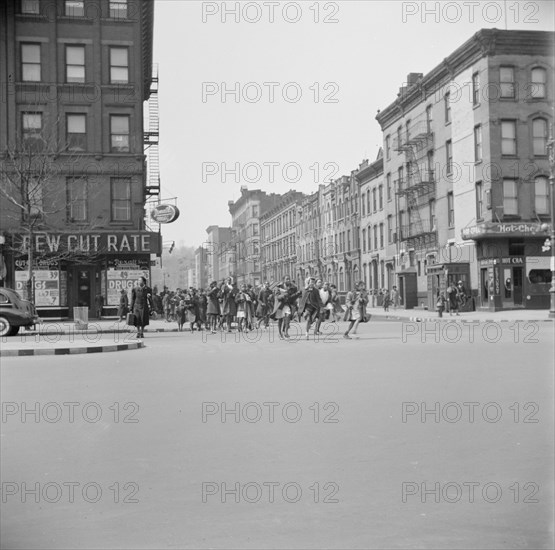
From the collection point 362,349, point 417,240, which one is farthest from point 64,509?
point 362,349

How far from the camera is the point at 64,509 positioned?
432 cm

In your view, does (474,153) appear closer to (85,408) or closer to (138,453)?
(138,453)

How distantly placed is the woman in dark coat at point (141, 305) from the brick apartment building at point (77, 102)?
9914 millimetres

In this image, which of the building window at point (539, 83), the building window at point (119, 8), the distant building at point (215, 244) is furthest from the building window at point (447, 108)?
the building window at point (119, 8)

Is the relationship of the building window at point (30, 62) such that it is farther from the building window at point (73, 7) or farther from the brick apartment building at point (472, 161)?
the brick apartment building at point (472, 161)

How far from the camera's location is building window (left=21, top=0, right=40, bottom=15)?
2623 mm

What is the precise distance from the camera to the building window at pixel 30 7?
8.61 ft

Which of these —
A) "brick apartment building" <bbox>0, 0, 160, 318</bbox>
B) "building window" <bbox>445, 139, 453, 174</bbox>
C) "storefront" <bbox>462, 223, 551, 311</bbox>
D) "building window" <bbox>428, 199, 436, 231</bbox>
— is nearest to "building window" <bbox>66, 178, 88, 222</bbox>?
"brick apartment building" <bbox>0, 0, 160, 318</bbox>

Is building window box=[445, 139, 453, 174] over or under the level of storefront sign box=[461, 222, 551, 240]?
over

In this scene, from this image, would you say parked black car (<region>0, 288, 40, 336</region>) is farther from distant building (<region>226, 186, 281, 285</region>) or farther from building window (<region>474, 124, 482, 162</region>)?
building window (<region>474, 124, 482, 162</region>)

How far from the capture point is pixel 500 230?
4.48 m

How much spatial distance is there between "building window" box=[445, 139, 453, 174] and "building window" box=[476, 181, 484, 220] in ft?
0.87

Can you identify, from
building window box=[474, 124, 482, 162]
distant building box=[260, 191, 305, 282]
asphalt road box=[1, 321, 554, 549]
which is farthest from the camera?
distant building box=[260, 191, 305, 282]

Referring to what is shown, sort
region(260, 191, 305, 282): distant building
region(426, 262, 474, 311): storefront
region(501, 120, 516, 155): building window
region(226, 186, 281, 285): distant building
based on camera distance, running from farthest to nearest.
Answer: region(260, 191, 305, 282): distant building
region(426, 262, 474, 311): storefront
region(226, 186, 281, 285): distant building
region(501, 120, 516, 155): building window
